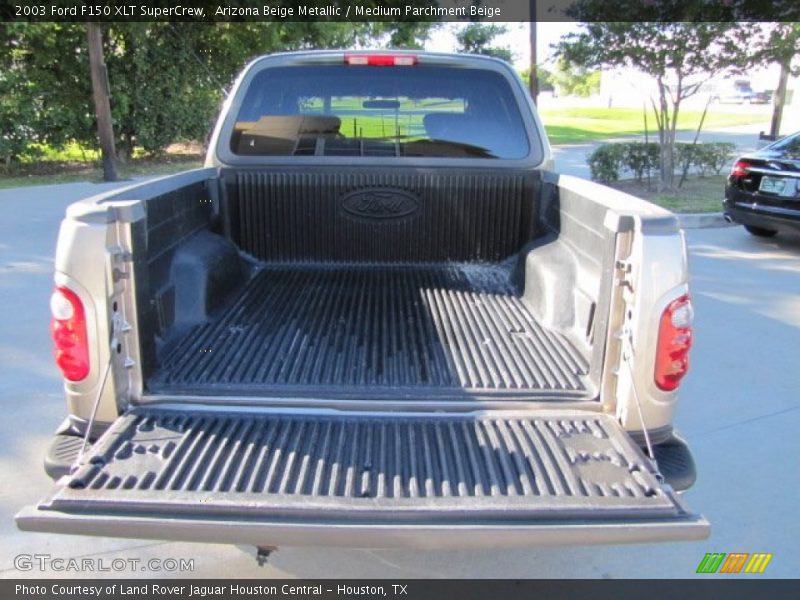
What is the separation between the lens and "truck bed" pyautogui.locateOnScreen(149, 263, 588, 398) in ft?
8.66

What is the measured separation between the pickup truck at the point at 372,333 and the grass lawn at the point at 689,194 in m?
7.99

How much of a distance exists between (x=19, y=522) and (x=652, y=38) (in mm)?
12396

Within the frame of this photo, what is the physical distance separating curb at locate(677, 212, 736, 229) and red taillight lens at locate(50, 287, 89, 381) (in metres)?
9.81

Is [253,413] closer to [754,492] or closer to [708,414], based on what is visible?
[754,492]

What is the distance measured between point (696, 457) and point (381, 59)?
2.83 metres

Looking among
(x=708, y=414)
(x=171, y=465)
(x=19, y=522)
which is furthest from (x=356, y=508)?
(x=708, y=414)

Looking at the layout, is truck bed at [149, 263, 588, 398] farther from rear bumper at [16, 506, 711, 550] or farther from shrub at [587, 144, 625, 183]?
shrub at [587, 144, 625, 183]

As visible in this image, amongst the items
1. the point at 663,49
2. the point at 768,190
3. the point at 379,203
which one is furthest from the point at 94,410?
the point at 663,49

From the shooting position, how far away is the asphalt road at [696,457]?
9.63 feet

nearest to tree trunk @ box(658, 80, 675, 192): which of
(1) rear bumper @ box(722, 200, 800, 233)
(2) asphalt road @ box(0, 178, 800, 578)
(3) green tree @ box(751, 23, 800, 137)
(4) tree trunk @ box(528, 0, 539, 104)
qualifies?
(3) green tree @ box(751, 23, 800, 137)

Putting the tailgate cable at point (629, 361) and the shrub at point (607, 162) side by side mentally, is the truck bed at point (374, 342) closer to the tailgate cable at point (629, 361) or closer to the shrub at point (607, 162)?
the tailgate cable at point (629, 361)

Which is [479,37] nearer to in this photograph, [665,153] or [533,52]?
[533,52]

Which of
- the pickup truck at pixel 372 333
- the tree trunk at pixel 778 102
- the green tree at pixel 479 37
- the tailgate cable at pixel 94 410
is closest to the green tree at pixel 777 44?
the tree trunk at pixel 778 102

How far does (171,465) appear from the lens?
215 cm
